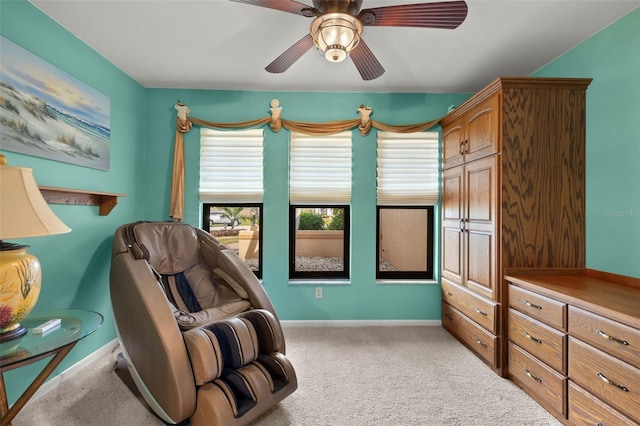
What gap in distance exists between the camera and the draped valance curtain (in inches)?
119

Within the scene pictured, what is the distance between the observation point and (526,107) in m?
2.21

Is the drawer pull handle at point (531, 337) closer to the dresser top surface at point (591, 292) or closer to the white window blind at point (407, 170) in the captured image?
the dresser top surface at point (591, 292)

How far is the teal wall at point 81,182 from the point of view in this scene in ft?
6.13

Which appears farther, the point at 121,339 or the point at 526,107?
the point at 526,107

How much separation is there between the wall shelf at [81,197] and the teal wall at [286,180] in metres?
0.66

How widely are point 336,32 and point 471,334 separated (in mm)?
2522

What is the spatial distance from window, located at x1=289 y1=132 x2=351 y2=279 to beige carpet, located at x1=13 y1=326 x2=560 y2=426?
95cm

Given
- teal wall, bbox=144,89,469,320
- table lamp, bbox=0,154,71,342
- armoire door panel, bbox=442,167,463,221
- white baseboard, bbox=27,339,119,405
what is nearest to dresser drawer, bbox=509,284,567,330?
armoire door panel, bbox=442,167,463,221

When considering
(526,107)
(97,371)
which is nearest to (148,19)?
(97,371)

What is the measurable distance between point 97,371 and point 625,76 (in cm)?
417

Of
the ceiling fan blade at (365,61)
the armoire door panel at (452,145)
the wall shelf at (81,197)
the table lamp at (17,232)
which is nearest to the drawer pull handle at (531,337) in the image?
the armoire door panel at (452,145)

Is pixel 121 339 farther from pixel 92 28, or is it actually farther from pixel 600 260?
pixel 600 260

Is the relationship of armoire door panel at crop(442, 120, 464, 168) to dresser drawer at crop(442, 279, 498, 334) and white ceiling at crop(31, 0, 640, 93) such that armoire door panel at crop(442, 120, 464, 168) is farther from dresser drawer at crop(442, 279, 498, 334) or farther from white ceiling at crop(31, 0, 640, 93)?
dresser drawer at crop(442, 279, 498, 334)

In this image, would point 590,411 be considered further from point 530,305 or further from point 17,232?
point 17,232
